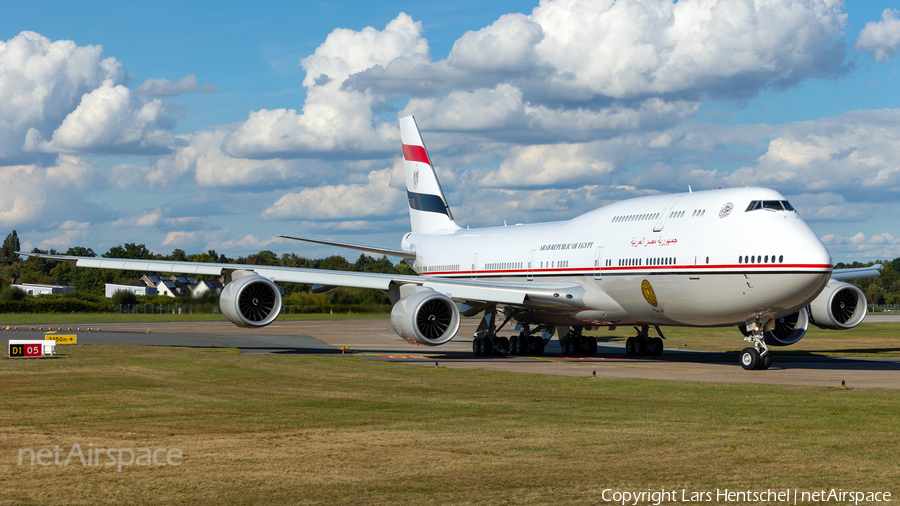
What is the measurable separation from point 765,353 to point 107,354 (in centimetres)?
1979

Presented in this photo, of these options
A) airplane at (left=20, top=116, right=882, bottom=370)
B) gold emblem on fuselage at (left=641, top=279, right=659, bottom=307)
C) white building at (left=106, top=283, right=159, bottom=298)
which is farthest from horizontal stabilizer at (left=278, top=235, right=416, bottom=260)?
white building at (left=106, top=283, right=159, bottom=298)

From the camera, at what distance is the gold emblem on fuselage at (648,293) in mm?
24484

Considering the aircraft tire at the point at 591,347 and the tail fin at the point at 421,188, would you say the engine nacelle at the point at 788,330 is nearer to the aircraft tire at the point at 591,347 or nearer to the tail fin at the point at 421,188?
the aircraft tire at the point at 591,347

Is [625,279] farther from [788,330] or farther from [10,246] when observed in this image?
[10,246]

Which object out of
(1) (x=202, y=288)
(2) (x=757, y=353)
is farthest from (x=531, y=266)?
(1) (x=202, y=288)

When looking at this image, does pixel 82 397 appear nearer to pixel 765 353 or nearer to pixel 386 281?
pixel 386 281

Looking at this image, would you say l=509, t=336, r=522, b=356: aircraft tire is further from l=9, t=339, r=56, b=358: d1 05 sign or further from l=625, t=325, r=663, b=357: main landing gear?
l=9, t=339, r=56, b=358: d1 05 sign

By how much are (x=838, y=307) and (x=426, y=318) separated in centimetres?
1349

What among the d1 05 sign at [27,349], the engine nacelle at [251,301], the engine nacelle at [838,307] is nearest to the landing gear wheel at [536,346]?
the engine nacelle at [838,307]

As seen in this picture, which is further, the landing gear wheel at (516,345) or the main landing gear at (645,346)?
the landing gear wheel at (516,345)

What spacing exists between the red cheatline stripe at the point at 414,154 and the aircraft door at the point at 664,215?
16.9 m

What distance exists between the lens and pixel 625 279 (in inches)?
998

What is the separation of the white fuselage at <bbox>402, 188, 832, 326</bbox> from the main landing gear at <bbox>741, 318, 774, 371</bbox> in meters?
0.35

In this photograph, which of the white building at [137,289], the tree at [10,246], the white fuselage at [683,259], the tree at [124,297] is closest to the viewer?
the white fuselage at [683,259]
